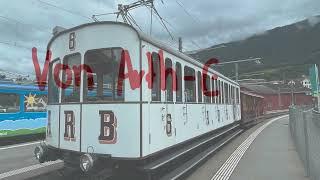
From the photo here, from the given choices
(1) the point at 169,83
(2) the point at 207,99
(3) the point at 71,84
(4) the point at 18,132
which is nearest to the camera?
(3) the point at 71,84

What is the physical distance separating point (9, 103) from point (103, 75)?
1083 cm

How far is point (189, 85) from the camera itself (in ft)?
33.9

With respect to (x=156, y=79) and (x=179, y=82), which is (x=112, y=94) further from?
(x=179, y=82)

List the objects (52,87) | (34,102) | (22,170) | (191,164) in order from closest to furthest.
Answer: (52,87)
(22,170)
(191,164)
(34,102)

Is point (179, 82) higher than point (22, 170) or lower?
higher

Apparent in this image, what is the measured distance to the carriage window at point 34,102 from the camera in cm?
1830

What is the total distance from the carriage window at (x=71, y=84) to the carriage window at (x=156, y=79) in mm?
1422

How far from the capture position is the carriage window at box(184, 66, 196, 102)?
33.0 ft

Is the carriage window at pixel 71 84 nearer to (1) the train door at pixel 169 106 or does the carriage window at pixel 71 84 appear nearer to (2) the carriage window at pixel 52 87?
(2) the carriage window at pixel 52 87

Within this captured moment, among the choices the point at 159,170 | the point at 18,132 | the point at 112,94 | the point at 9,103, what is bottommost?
the point at 159,170

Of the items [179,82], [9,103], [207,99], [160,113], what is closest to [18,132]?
[9,103]

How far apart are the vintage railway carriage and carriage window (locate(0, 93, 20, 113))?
8887 millimetres

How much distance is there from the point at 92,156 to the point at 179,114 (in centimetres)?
260

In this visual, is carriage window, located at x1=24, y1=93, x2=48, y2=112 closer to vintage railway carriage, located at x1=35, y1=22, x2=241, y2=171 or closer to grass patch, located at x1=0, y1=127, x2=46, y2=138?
grass patch, located at x1=0, y1=127, x2=46, y2=138
